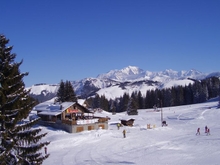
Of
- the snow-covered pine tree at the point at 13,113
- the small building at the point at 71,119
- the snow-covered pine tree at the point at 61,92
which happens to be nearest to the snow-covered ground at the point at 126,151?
the small building at the point at 71,119

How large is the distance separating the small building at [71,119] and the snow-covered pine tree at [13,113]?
35.5 meters

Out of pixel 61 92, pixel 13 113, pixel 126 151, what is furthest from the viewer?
pixel 61 92

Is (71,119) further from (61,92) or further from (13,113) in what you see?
(13,113)

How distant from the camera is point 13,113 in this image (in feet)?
45.6

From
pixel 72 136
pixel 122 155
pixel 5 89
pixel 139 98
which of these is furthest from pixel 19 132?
pixel 139 98

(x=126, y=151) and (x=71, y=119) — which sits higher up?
(x=71, y=119)

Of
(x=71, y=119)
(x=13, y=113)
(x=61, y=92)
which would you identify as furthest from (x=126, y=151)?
(x=61, y=92)

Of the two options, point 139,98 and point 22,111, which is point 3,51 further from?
point 139,98

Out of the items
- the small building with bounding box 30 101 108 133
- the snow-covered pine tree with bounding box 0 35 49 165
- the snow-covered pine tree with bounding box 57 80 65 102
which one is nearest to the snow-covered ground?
the small building with bounding box 30 101 108 133

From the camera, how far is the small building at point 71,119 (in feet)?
167

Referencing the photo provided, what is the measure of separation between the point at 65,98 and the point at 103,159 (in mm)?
58204

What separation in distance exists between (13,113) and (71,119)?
42.1 meters

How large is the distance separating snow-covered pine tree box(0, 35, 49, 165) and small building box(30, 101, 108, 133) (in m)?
35.5

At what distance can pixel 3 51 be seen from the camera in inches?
559
